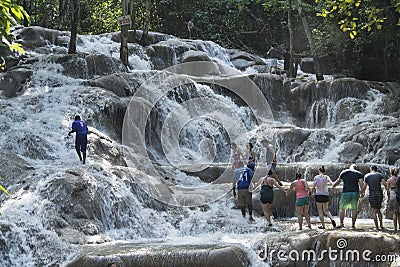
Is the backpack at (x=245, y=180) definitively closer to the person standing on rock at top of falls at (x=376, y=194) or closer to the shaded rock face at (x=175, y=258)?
the person standing on rock at top of falls at (x=376, y=194)

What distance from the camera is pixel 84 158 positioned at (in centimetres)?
1648

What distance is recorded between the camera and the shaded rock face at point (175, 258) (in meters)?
11.2

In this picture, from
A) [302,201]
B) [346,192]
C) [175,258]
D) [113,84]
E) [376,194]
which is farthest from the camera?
[113,84]

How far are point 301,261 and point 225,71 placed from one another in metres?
19.5

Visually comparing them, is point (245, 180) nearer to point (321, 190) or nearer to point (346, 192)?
point (321, 190)

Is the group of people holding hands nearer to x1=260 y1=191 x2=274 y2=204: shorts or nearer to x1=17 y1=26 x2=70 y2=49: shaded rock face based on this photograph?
x1=260 y1=191 x2=274 y2=204: shorts

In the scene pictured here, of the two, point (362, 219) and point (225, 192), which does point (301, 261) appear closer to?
point (362, 219)

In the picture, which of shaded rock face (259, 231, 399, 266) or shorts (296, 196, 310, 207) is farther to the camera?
shorts (296, 196, 310, 207)
